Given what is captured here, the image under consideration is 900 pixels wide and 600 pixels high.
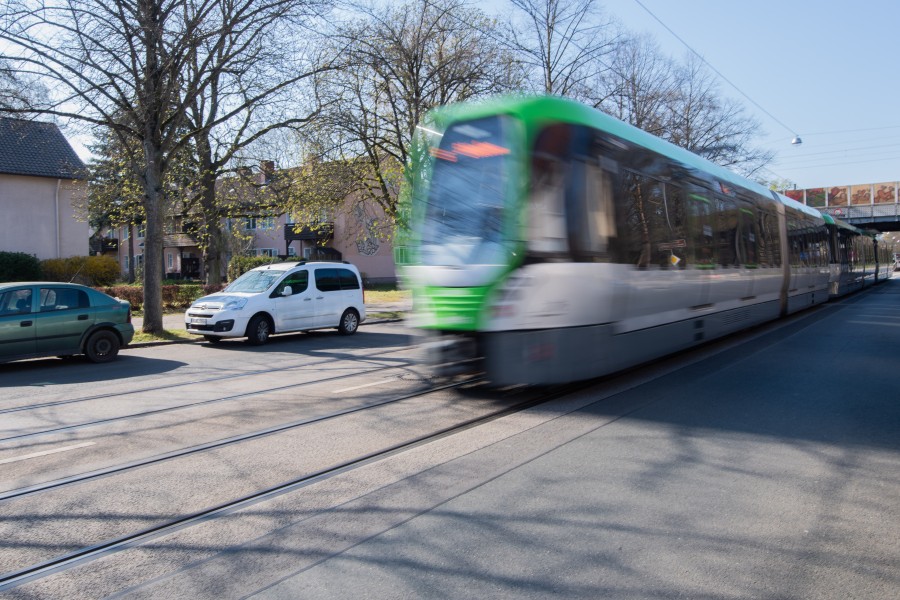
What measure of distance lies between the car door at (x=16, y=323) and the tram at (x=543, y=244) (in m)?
6.96

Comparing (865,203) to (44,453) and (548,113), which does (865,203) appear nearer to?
(548,113)

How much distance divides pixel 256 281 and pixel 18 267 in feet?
69.5

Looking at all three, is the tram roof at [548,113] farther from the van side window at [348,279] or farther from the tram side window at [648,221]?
the van side window at [348,279]

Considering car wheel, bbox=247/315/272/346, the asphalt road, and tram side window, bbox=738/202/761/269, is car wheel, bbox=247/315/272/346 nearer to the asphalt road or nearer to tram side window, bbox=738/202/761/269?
the asphalt road

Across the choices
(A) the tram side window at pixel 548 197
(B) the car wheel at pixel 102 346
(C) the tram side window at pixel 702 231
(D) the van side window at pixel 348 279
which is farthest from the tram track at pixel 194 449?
(D) the van side window at pixel 348 279

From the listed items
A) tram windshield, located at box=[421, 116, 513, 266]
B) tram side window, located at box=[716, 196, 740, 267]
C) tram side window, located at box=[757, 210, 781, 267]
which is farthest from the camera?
tram side window, located at box=[757, 210, 781, 267]

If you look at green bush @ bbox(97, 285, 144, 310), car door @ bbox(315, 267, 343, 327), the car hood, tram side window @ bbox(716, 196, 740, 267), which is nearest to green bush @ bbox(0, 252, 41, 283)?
green bush @ bbox(97, 285, 144, 310)

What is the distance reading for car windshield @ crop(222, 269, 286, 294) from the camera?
50.7 ft

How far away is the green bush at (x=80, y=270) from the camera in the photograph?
104ft

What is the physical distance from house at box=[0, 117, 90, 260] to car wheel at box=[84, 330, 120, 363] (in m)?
22.7

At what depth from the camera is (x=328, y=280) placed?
55.1 feet

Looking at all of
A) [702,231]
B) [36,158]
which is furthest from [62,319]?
[36,158]

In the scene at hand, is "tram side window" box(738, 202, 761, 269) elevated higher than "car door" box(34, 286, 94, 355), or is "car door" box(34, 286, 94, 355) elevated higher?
"tram side window" box(738, 202, 761, 269)

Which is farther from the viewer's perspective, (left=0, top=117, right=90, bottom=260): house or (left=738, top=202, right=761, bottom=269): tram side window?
(left=0, top=117, right=90, bottom=260): house
